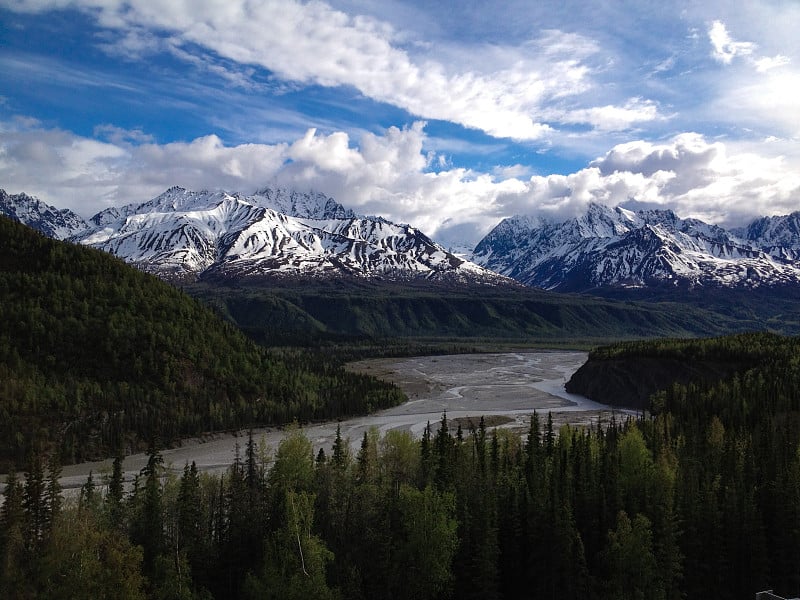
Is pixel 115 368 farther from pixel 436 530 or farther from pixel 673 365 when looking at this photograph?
pixel 673 365

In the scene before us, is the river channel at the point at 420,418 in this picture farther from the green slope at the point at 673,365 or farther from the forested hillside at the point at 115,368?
the green slope at the point at 673,365

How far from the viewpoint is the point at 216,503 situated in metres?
72.6

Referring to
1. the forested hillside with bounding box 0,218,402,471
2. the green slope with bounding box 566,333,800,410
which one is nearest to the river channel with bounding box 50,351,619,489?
the forested hillside with bounding box 0,218,402,471

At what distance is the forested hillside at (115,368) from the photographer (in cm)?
11425

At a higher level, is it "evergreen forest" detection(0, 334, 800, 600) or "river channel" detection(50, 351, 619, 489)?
"evergreen forest" detection(0, 334, 800, 600)

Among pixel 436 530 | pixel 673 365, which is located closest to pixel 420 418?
pixel 673 365

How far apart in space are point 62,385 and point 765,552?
111945 mm

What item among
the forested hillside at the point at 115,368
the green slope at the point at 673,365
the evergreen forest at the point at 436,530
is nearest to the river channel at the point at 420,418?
the forested hillside at the point at 115,368

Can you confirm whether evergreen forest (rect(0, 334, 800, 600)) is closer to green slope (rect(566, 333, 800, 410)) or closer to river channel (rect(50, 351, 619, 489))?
river channel (rect(50, 351, 619, 489))

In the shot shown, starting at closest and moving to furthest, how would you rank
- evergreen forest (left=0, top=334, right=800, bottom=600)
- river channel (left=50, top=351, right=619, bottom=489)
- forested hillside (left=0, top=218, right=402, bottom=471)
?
evergreen forest (left=0, top=334, right=800, bottom=600)
river channel (left=50, top=351, right=619, bottom=489)
forested hillside (left=0, top=218, right=402, bottom=471)

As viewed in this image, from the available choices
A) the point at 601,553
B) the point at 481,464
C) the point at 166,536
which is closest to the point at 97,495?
the point at 166,536

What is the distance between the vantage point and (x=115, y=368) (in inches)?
5271

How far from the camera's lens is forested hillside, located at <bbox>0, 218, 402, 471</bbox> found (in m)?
114

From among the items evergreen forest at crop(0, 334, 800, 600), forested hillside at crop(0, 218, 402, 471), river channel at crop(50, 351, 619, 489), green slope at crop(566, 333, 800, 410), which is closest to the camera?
evergreen forest at crop(0, 334, 800, 600)
